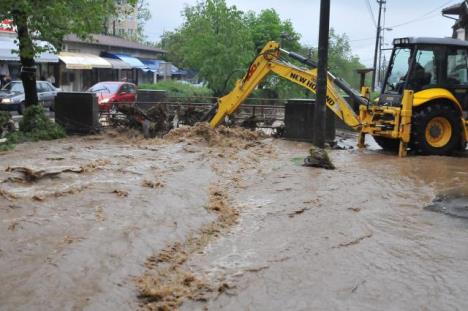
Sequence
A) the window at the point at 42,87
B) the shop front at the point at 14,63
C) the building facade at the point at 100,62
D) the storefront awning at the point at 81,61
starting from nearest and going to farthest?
the window at the point at 42,87, the shop front at the point at 14,63, the storefront awning at the point at 81,61, the building facade at the point at 100,62

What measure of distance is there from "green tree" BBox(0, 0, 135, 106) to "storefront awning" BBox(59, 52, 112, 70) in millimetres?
24092

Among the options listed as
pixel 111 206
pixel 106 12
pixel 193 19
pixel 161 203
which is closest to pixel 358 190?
pixel 161 203

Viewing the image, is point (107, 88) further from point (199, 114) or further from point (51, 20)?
point (51, 20)

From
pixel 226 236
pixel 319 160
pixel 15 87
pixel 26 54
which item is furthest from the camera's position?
pixel 15 87

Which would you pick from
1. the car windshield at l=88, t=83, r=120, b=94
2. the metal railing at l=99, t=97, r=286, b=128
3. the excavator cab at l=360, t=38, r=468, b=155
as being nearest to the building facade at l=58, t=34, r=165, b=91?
the car windshield at l=88, t=83, r=120, b=94

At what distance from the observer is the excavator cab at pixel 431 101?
47.0 ft

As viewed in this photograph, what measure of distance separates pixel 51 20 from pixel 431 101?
9856 mm

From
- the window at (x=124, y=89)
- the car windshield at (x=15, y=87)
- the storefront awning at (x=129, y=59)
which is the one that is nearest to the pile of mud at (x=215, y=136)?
the window at (x=124, y=89)

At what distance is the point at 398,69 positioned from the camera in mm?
15219

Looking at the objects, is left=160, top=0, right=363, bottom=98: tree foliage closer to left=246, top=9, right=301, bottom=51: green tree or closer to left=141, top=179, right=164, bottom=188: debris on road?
left=246, top=9, right=301, bottom=51: green tree

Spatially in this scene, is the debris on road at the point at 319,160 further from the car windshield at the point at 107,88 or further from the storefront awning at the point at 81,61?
the storefront awning at the point at 81,61

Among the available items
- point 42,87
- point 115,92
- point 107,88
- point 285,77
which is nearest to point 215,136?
point 285,77

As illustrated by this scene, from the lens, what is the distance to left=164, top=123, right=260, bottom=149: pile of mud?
52.2 ft

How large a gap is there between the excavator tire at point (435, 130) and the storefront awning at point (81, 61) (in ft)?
98.3
